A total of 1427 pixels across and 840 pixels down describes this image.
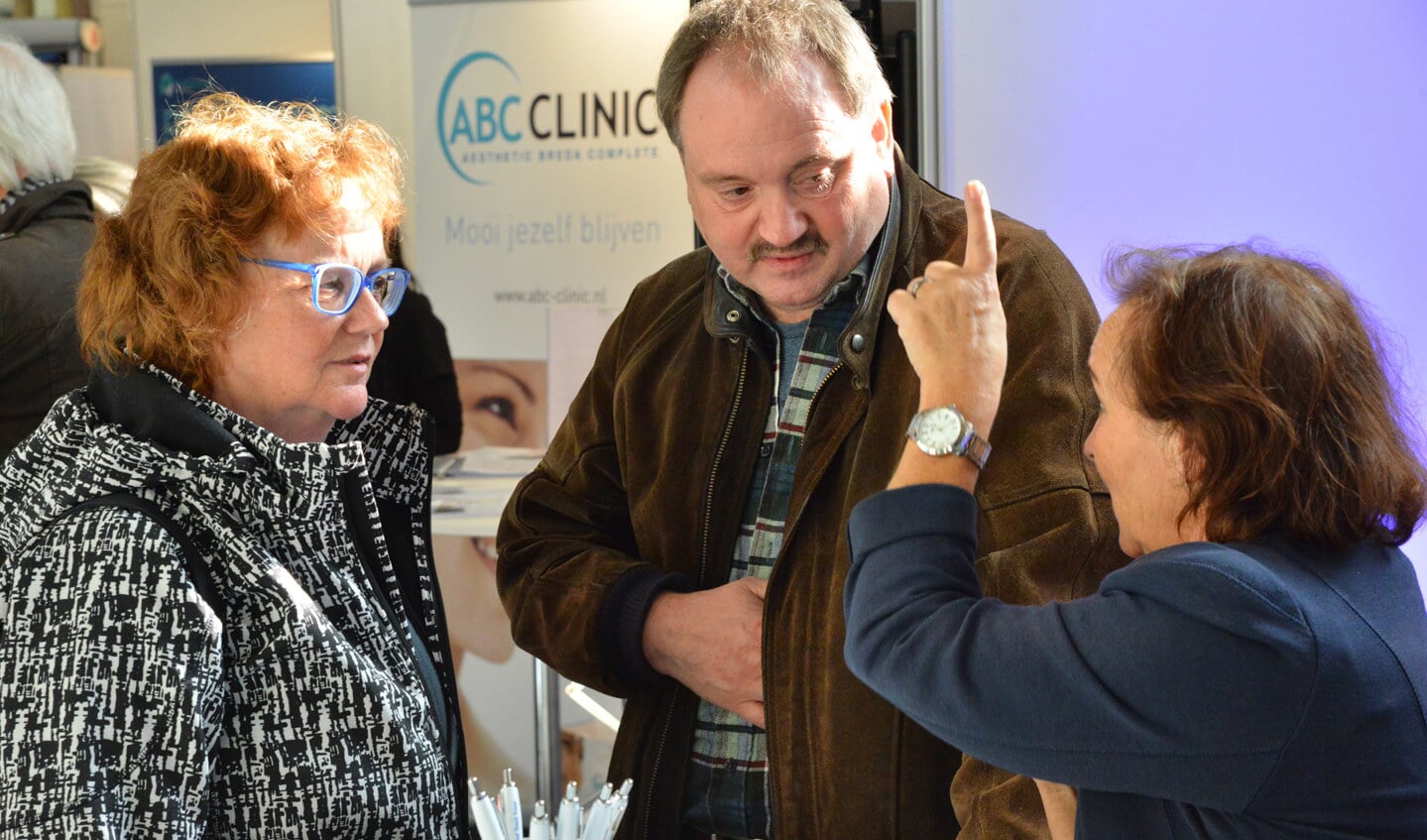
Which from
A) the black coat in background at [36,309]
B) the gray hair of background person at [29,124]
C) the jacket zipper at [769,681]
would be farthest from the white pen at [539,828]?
the gray hair of background person at [29,124]

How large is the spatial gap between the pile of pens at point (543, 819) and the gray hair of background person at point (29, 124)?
237 centimetres

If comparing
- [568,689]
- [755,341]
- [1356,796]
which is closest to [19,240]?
[568,689]

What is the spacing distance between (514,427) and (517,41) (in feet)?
3.82

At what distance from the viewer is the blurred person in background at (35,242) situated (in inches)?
111

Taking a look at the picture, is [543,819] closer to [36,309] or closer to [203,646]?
[203,646]

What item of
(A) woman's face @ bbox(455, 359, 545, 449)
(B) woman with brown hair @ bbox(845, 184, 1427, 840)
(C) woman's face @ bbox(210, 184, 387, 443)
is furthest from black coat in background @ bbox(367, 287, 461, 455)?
(B) woman with brown hair @ bbox(845, 184, 1427, 840)

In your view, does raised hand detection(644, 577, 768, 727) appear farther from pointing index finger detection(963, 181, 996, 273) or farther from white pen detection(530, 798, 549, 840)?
pointing index finger detection(963, 181, 996, 273)

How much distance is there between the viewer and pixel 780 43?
1.56m

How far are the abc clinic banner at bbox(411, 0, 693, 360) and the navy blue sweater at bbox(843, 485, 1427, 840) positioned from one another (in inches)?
119

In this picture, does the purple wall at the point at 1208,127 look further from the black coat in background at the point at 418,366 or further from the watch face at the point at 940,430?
the black coat in background at the point at 418,366

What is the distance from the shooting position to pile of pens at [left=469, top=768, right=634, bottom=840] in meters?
1.27

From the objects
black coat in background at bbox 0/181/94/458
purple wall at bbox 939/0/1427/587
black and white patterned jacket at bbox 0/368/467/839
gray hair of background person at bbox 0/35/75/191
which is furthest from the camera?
gray hair of background person at bbox 0/35/75/191

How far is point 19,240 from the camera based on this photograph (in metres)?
2.87

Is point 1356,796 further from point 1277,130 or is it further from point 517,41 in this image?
point 517,41
